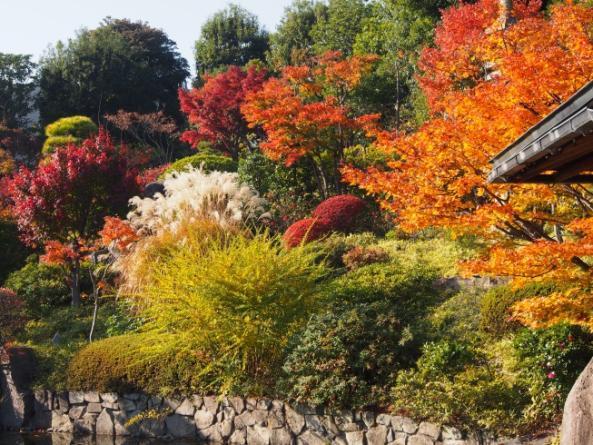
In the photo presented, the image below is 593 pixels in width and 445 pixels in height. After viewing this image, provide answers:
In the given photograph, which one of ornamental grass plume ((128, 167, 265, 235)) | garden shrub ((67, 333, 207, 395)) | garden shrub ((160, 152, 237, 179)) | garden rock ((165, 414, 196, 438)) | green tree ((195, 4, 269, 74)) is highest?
green tree ((195, 4, 269, 74))

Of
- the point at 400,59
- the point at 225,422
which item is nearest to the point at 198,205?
the point at 225,422

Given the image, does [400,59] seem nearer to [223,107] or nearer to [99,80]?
[223,107]

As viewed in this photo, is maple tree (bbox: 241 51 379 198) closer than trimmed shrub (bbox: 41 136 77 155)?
Yes

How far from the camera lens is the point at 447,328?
10133 mm

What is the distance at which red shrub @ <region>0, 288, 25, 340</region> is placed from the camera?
12.9 m

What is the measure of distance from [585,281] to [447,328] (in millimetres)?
2938

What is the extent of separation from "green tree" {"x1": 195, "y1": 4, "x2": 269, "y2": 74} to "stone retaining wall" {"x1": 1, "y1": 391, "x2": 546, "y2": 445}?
26747 millimetres

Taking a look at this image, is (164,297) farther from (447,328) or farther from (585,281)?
(585,281)

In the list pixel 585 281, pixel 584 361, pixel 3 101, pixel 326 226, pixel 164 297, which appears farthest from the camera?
pixel 3 101

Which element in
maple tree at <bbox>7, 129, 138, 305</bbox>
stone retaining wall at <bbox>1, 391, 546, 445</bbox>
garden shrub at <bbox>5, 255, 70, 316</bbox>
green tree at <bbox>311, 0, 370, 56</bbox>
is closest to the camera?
stone retaining wall at <bbox>1, 391, 546, 445</bbox>

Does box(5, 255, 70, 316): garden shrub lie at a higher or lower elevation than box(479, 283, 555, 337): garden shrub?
higher

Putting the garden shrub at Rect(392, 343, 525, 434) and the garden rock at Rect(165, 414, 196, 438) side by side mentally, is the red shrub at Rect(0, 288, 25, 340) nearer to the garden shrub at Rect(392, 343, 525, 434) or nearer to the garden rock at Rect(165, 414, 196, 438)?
the garden rock at Rect(165, 414, 196, 438)

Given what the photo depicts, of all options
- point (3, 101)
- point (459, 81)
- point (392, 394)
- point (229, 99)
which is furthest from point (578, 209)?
point (3, 101)

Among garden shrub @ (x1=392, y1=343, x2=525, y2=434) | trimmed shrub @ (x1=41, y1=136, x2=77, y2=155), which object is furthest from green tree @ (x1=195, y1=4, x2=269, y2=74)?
garden shrub @ (x1=392, y1=343, x2=525, y2=434)
